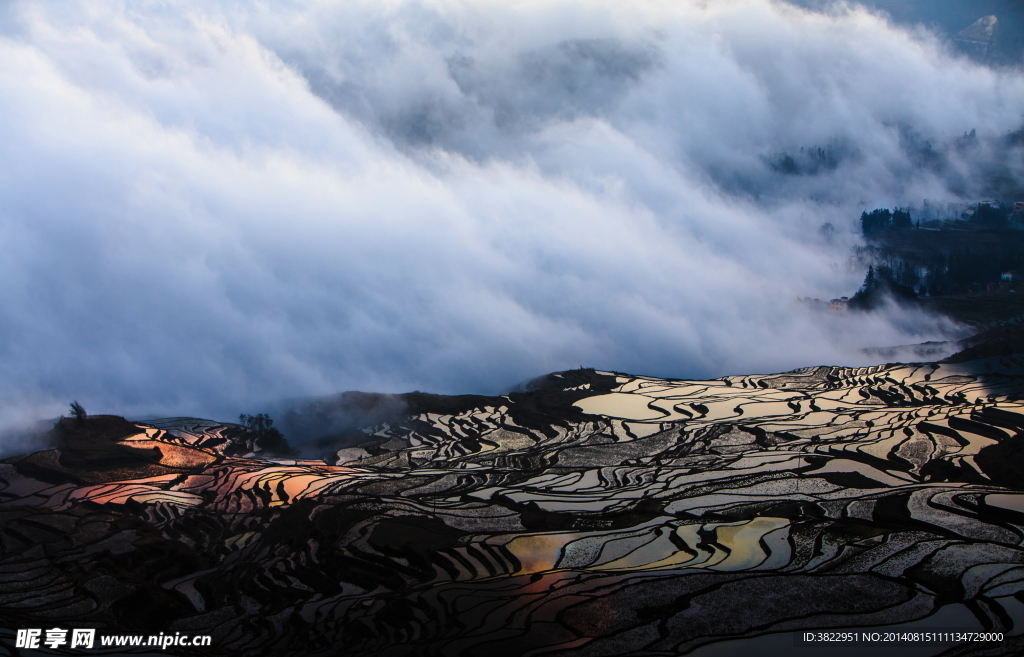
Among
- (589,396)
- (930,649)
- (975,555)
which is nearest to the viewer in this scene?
(930,649)

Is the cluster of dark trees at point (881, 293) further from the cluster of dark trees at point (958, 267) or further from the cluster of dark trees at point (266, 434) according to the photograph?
the cluster of dark trees at point (266, 434)

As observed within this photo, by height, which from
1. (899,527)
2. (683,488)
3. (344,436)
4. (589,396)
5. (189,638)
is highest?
(589,396)

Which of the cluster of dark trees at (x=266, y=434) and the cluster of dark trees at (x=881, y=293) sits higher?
the cluster of dark trees at (x=881, y=293)

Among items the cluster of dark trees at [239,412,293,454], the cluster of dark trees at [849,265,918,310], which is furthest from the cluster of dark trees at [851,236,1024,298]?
the cluster of dark trees at [239,412,293,454]

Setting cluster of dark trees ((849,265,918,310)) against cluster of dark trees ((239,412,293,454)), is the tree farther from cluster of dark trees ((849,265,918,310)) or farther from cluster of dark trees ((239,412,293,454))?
cluster of dark trees ((849,265,918,310))

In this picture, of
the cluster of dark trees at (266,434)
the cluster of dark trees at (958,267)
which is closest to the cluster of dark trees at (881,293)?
Result: the cluster of dark trees at (958,267)

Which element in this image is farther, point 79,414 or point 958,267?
point 958,267

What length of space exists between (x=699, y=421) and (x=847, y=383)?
24.4 ft

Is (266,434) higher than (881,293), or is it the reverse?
(881,293)

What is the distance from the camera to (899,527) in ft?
40.3

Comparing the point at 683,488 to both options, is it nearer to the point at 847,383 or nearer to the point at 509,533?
the point at 509,533

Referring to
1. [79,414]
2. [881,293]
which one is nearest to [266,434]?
[79,414]

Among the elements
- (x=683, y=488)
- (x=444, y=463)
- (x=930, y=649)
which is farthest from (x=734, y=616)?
(x=444, y=463)

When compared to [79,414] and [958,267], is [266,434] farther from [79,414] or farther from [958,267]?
[958,267]
